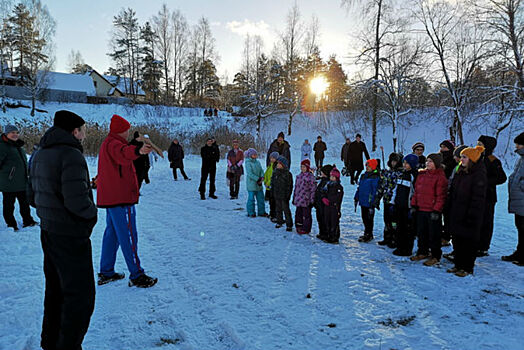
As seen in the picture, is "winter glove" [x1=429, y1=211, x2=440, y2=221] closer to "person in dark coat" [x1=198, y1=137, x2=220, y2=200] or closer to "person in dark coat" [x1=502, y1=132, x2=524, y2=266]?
"person in dark coat" [x1=502, y1=132, x2=524, y2=266]

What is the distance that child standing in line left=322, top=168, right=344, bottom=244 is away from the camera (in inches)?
230

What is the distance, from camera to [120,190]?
3.63 metres

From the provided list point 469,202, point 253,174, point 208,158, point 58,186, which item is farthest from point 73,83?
point 469,202

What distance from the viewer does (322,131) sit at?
3091 centimetres

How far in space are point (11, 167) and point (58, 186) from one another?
4737mm

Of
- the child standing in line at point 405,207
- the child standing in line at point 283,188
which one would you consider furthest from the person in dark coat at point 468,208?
the child standing in line at point 283,188

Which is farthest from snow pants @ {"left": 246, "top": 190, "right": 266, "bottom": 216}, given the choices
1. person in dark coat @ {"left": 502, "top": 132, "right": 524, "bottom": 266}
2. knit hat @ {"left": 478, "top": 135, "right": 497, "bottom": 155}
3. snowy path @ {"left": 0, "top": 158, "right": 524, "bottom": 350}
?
person in dark coat @ {"left": 502, "top": 132, "right": 524, "bottom": 266}

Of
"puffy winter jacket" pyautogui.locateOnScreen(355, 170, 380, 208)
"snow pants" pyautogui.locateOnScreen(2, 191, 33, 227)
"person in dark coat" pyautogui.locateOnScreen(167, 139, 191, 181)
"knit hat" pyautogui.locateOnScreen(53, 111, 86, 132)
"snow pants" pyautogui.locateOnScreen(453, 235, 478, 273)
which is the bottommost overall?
"snow pants" pyautogui.locateOnScreen(453, 235, 478, 273)

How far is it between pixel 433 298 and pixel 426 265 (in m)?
1.17

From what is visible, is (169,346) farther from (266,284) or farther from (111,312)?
(266,284)

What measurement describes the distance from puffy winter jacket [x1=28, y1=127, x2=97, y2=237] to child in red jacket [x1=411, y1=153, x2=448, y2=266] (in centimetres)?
477

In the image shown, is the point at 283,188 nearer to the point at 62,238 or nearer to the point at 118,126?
the point at 118,126

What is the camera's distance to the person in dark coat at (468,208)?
4.29 m

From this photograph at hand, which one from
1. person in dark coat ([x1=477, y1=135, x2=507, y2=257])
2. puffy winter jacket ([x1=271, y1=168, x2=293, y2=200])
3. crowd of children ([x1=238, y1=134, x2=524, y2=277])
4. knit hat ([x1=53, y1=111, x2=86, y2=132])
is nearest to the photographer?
knit hat ([x1=53, y1=111, x2=86, y2=132])
